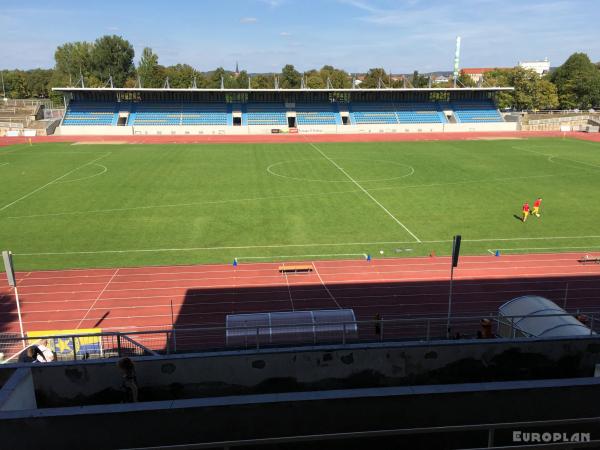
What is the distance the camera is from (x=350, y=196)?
29453 mm

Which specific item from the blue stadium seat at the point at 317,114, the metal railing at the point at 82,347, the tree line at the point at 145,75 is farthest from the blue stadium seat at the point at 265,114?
the metal railing at the point at 82,347

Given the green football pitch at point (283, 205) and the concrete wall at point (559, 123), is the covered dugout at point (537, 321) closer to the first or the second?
the green football pitch at point (283, 205)

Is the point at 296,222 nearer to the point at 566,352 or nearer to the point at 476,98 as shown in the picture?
the point at 566,352

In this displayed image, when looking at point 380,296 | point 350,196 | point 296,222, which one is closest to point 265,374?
point 380,296

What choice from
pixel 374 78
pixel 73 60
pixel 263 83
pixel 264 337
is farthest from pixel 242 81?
pixel 264 337

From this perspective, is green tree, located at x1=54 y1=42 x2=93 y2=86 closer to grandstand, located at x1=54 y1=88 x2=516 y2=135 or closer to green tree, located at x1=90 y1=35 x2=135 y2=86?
green tree, located at x1=90 y1=35 x2=135 y2=86

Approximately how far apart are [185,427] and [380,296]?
1186 cm

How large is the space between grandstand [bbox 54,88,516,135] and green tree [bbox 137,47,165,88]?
5022 cm

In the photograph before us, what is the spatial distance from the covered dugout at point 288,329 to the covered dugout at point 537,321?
374 centimetres

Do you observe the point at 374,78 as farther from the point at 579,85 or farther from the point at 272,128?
the point at 272,128

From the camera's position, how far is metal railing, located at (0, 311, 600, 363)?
10703 mm

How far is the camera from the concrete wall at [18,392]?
228 inches

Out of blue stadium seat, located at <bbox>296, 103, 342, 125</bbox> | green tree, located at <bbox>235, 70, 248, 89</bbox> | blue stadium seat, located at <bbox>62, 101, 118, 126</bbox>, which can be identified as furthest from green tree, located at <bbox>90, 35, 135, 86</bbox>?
blue stadium seat, located at <bbox>296, 103, 342, 125</bbox>

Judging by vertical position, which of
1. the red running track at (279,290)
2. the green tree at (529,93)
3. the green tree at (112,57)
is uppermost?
the green tree at (112,57)
